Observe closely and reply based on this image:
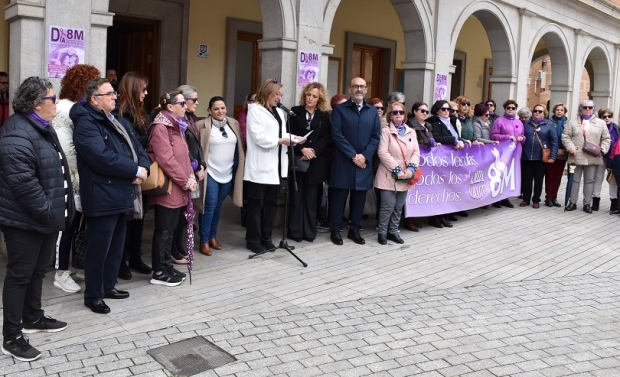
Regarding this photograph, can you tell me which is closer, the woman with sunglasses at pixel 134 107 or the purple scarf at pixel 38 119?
the purple scarf at pixel 38 119

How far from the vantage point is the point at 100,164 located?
480 centimetres

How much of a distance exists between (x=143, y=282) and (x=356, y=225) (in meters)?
3.02

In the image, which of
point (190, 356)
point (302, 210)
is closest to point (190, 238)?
point (190, 356)

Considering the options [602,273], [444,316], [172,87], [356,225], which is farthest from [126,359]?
[172,87]

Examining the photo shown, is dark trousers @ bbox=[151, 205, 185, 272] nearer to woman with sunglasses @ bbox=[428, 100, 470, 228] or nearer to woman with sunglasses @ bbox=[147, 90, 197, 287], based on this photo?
woman with sunglasses @ bbox=[147, 90, 197, 287]

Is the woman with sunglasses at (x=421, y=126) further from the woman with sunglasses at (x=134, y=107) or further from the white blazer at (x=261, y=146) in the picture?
the woman with sunglasses at (x=134, y=107)

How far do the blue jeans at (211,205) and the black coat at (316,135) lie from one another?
106cm

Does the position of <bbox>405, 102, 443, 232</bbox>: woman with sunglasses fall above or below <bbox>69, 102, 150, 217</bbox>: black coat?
above

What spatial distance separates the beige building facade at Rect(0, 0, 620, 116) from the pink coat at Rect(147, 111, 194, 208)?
1.44 metres

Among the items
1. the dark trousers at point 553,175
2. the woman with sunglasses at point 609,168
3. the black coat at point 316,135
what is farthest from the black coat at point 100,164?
the woman with sunglasses at point 609,168

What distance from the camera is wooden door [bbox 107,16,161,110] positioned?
35.8 ft

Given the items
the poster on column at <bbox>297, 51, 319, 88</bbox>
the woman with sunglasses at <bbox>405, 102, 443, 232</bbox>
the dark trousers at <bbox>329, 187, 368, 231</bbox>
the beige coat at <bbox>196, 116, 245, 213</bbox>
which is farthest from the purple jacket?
the beige coat at <bbox>196, 116, 245, 213</bbox>

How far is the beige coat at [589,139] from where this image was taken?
11.0 meters

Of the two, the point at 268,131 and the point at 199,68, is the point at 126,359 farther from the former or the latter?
the point at 199,68
